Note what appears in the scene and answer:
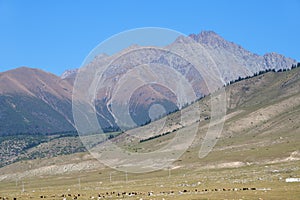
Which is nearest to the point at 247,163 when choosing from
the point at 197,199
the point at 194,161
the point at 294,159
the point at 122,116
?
the point at 294,159

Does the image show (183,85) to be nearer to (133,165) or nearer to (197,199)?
(197,199)

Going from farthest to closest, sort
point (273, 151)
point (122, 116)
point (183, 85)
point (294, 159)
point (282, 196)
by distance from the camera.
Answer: point (273, 151) < point (294, 159) < point (183, 85) < point (122, 116) < point (282, 196)

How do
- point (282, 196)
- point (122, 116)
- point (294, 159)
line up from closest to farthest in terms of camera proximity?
point (282, 196), point (122, 116), point (294, 159)

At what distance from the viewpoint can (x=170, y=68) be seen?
88.4 m

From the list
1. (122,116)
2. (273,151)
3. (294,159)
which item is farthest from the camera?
(273,151)

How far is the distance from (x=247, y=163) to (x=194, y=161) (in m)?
30.2

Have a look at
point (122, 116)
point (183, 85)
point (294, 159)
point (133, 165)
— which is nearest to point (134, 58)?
point (183, 85)

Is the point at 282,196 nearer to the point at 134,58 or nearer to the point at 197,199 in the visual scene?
the point at 197,199

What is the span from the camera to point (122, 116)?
3329 inches

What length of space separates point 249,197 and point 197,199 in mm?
5794

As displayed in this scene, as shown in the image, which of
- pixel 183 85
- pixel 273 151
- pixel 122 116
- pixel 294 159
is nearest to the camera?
pixel 122 116

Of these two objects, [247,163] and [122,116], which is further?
[247,163]

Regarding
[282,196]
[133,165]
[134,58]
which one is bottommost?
[282,196]

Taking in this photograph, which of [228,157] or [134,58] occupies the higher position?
[134,58]
